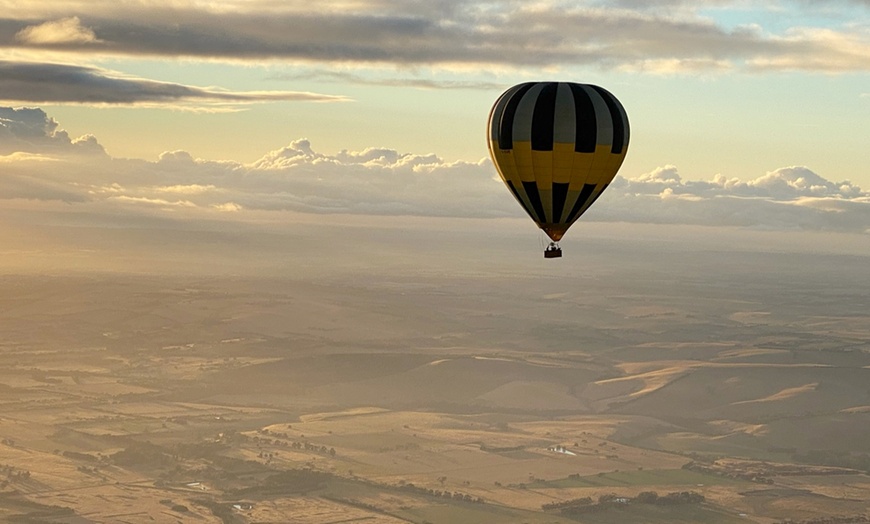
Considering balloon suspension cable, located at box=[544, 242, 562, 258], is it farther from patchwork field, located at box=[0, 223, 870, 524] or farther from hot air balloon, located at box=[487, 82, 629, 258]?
patchwork field, located at box=[0, 223, 870, 524]

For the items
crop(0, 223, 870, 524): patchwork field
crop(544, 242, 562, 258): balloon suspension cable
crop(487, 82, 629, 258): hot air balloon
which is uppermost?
crop(487, 82, 629, 258): hot air balloon

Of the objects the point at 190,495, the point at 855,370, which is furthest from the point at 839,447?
the point at 190,495

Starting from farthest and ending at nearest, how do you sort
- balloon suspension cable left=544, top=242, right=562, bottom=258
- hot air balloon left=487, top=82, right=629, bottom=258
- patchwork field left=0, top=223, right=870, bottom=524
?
1. patchwork field left=0, top=223, right=870, bottom=524
2. hot air balloon left=487, top=82, right=629, bottom=258
3. balloon suspension cable left=544, top=242, right=562, bottom=258

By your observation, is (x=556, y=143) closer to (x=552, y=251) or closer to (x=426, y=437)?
(x=552, y=251)

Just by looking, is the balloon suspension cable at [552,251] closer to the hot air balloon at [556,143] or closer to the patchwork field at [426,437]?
the hot air balloon at [556,143]

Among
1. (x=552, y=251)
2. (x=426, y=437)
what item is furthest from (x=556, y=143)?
(x=426, y=437)

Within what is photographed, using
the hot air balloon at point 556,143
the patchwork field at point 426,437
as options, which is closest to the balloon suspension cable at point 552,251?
the hot air balloon at point 556,143

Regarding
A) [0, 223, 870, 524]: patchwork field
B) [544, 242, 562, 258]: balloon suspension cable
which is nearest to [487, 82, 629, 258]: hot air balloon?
[544, 242, 562, 258]: balloon suspension cable

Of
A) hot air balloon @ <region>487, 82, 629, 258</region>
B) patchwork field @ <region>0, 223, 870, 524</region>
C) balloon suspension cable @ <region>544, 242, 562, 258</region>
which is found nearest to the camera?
balloon suspension cable @ <region>544, 242, 562, 258</region>

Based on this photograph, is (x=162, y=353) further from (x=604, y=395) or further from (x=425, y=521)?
(x=425, y=521)
